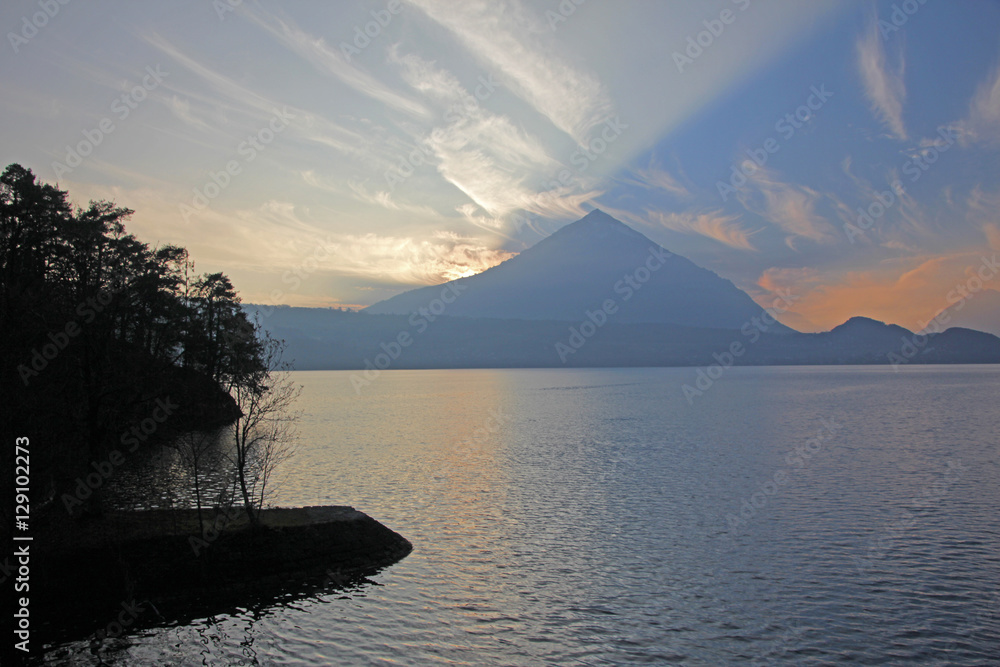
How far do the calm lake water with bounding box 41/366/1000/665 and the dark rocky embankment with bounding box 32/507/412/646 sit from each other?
5.06 feet

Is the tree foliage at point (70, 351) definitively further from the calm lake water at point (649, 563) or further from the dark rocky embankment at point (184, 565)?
the calm lake water at point (649, 563)

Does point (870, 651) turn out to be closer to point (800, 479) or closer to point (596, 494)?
point (596, 494)

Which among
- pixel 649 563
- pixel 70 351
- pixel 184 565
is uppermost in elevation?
pixel 70 351

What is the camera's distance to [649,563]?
29375mm

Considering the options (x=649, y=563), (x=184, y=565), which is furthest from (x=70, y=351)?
(x=649, y=563)

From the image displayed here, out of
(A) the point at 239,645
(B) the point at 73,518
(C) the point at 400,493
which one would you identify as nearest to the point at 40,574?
(B) the point at 73,518

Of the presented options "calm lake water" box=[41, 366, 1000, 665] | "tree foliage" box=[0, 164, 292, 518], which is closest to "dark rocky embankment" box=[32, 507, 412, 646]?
"calm lake water" box=[41, 366, 1000, 665]

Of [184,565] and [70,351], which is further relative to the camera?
[70,351]

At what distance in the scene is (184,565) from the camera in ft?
83.9

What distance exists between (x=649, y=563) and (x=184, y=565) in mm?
22120

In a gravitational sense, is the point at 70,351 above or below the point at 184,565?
above

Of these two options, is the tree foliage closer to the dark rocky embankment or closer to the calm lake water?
the dark rocky embankment

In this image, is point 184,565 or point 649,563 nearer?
point 184,565

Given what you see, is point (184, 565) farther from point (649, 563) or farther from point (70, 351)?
point (649, 563)
